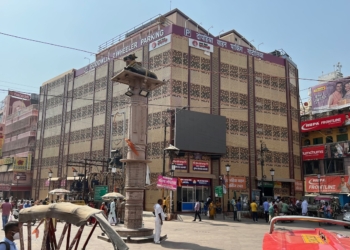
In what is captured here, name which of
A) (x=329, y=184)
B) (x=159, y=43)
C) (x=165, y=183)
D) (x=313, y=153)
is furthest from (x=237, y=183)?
(x=313, y=153)

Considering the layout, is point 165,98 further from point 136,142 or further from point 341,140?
point 341,140

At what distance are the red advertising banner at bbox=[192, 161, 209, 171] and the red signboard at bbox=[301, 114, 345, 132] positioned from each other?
776 inches

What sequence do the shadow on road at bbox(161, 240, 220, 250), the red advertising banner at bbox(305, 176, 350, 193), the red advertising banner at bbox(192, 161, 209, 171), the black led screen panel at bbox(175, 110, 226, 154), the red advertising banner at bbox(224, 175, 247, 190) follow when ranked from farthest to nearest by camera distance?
the red advertising banner at bbox(305, 176, 350, 193) → the red advertising banner at bbox(224, 175, 247, 190) → the red advertising banner at bbox(192, 161, 209, 171) → the black led screen panel at bbox(175, 110, 226, 154) → the shadow on road at bbox(161, 240, 220, 250)

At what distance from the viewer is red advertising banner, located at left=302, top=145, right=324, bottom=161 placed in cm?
4341

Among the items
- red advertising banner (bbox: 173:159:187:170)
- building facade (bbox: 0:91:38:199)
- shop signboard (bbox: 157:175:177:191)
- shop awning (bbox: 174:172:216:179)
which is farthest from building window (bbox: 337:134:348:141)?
building facade (bbox: 0:91:38:199)

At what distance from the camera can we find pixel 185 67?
3250 centimetres

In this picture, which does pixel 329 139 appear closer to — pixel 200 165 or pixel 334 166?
pixel 334 166

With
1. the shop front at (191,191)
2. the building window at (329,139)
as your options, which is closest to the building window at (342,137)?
the building window at (329,139)

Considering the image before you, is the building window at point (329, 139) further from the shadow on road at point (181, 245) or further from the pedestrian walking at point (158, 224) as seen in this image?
the pedestrian walking at point (158, 224)

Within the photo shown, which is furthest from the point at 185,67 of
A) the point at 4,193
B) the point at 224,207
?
the point at 4,193

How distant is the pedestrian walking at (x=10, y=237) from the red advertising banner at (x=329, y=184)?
37.8 meters

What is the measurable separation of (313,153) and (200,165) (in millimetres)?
20042

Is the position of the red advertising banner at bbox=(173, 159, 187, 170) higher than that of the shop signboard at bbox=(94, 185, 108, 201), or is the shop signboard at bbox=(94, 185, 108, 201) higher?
the red advertising banner at bbox=(173, 159, 187, 170)

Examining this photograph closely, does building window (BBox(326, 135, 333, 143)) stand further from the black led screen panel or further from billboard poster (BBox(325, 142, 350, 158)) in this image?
the black led screen panel
